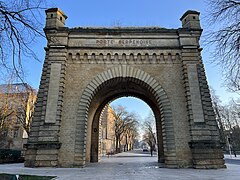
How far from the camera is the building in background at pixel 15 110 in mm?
26303

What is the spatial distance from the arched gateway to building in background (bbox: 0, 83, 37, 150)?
3628mm

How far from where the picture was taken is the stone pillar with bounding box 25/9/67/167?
1313cm

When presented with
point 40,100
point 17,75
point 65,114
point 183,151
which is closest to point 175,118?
point 183,151

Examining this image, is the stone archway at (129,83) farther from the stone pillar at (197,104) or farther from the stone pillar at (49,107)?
the stone pillar at (49,107)

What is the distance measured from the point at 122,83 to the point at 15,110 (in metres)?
19.8

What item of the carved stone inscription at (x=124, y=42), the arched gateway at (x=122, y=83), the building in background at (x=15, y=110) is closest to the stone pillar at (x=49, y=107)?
the arched gateway at (x=122, y=83)

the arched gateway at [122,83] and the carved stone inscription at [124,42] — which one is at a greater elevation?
the carved stone inscription at [124,42]

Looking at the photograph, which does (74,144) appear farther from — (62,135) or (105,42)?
(105,42)

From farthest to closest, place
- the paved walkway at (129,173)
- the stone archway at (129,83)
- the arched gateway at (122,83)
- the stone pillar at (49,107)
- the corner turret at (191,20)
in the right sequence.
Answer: the corner turret at (191,20), the stone archway at (129,83), the arched gateway at (122,83), the stone pillar at (49,107), the paved walkway at (129,173)

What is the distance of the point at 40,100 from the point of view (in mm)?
14656

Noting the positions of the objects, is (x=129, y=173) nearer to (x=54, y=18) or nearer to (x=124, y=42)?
(x=124, y=42)

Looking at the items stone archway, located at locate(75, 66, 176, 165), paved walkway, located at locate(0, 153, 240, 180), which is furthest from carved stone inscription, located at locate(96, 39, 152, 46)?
paved walkway, located at locate(0, 153, 240, 180)

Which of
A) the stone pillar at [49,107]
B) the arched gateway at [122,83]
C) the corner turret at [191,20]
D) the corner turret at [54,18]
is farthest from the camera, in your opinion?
the corner turret at [191,20]

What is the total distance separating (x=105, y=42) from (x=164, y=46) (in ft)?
15.6
